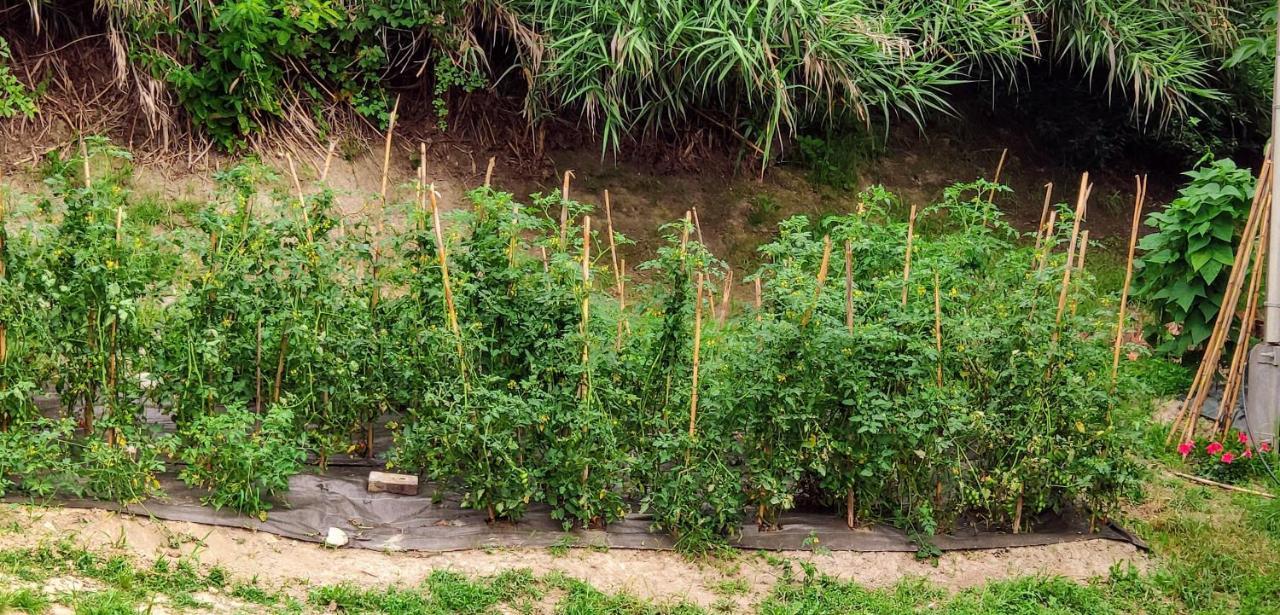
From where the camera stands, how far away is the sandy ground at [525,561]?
3.63 metres

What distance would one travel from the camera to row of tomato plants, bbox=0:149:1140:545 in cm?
383

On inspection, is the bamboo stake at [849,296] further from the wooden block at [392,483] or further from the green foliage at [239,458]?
the green foliage at [239,458]

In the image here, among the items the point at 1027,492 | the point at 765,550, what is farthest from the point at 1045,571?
the point at 765,550

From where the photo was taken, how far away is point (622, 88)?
25.3 feet

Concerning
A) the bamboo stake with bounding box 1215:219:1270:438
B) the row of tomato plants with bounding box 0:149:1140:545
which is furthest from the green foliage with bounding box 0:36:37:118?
the bamboo stake with bounding box 1215:219:1270:438

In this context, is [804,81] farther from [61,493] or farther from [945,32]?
[61,493]

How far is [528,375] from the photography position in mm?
4078

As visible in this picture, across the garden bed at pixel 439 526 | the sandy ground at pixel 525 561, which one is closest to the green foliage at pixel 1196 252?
the sandy ground at pixel 525 561

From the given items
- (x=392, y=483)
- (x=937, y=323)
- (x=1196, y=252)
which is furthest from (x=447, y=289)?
(x=1196, y=252)

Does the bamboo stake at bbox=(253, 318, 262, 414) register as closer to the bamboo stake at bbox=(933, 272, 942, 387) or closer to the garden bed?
the garden bed

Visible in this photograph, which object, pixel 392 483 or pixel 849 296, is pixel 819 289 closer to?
→ pixel 849 296

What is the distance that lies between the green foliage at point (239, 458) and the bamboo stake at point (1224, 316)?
3.73m

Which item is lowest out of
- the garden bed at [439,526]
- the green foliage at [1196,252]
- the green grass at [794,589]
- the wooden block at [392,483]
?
the green grass at [794,589]

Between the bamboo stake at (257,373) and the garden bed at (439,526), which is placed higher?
the bamboo stake at (257,373)
